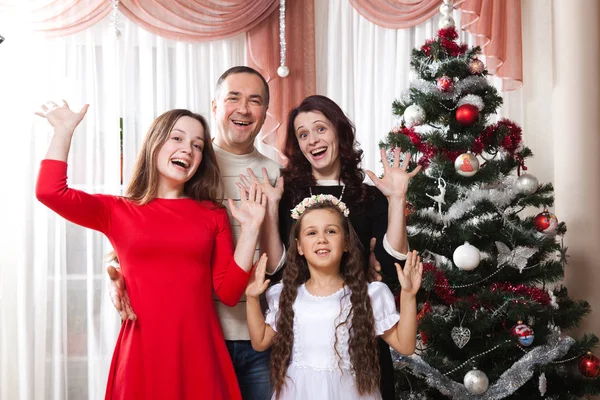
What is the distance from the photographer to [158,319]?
1.94 metres

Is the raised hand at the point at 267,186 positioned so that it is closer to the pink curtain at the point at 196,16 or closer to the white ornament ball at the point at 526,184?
the white ornament ball at the point at 526,184

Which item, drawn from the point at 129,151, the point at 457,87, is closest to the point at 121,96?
the point at 129,151

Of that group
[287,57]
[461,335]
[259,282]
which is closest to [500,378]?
[461,335]

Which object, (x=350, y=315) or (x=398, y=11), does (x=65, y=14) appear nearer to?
(x=398, y=11)

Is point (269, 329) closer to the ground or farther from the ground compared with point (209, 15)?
closer to the ground

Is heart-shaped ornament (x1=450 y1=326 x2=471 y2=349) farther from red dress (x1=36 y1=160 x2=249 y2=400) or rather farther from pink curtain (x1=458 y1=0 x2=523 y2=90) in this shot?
pink curtain (x1=458 y1=0 x2=523 y2=90)

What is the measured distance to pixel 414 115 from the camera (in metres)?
2.89

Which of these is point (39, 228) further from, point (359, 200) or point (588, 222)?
point (588, 222)

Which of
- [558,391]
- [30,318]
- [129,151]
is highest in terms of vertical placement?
[129,151]

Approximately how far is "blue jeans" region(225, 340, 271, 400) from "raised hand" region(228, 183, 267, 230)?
42 centimetres

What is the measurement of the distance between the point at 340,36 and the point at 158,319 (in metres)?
2.48

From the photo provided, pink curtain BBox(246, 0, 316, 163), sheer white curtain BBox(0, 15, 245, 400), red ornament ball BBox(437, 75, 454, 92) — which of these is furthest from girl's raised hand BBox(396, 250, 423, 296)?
sheer white curtain BBox(0, 15, 245, 400)

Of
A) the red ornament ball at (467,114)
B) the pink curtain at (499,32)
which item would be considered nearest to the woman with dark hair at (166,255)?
the red ornament ball at (467,114)

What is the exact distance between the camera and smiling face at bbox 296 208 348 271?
6.85 ft
